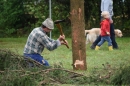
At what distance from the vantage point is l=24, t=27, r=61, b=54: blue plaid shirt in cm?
1112

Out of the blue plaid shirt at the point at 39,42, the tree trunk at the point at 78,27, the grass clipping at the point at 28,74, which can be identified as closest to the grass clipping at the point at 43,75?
the grass clipping at the point at 28,74

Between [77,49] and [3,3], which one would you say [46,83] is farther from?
[3,3]

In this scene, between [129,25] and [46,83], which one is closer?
[46,83]

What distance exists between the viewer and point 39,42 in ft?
37.1

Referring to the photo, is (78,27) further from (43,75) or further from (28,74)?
(28,74)

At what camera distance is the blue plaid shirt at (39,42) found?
36.5 ft

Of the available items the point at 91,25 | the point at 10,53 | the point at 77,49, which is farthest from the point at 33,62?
the point at 91,25

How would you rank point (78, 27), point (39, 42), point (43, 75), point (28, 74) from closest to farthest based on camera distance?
point (28, 74), point (43, 75), point (39, 42), point (78, 27)

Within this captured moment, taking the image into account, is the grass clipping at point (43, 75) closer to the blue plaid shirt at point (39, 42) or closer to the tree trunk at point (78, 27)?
the blue plaid shirt at point (39, 42)

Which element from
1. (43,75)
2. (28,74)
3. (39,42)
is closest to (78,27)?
(39,42)

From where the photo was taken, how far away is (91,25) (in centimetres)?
2645

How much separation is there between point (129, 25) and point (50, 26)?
15398 millimetres

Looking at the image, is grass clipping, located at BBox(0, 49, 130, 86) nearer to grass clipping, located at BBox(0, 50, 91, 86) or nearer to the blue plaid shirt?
grass clipping, located at BBox(0, 50, 91, 86)

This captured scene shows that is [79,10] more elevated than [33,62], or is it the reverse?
[79,10]
